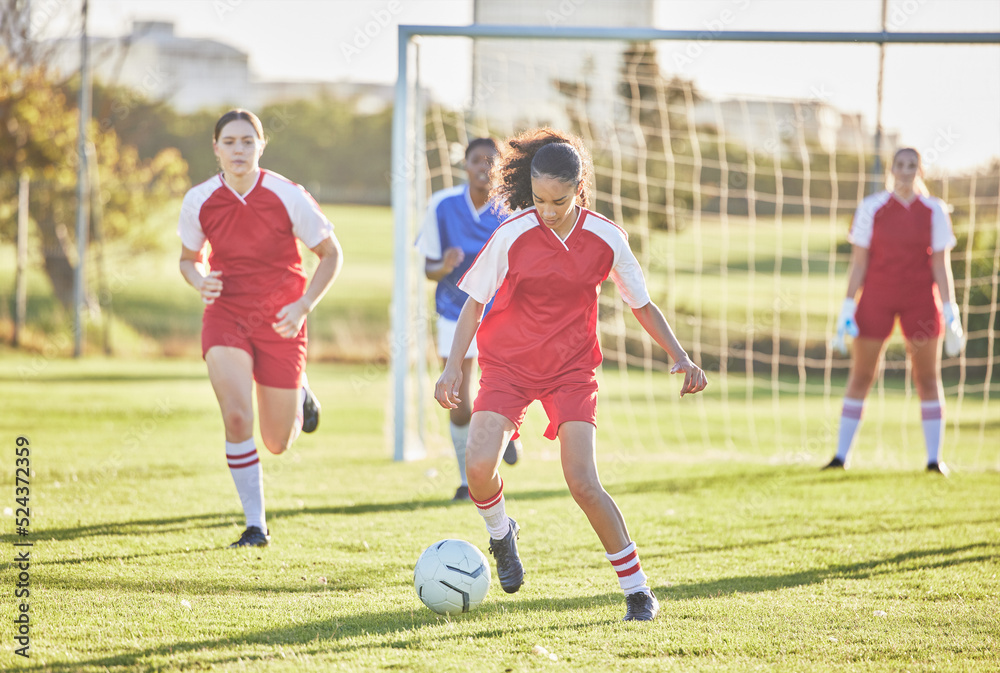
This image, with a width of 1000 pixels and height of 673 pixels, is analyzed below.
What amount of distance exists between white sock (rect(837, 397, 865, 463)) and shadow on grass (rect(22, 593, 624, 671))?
4167 mm

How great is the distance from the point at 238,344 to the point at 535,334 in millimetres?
1691

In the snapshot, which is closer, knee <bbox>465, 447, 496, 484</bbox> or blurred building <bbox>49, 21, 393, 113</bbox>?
knee <bbox>465, 447, 496, 484</bbox>

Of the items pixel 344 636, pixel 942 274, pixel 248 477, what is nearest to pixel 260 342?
pixel 248 477

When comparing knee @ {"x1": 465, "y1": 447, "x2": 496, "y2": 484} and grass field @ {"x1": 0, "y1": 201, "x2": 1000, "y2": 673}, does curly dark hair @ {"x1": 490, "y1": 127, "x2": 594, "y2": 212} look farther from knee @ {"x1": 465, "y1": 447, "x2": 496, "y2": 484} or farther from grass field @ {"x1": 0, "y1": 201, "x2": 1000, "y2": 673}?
grass field @ {"x1": 0, "y1": 201, "x2": 1000, "y2": 673}

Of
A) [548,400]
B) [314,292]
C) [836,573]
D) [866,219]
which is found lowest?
[836,573]

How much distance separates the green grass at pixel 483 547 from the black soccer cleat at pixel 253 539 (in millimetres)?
108

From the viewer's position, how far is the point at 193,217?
4.61 metres

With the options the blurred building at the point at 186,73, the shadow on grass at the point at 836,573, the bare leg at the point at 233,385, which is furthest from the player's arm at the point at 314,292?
the blurred building at the point at 186,73

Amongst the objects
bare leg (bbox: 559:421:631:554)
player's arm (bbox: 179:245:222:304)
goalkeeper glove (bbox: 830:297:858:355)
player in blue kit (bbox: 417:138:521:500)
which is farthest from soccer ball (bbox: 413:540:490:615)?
goalkeeper glove (bbox: 830:297:858:355)

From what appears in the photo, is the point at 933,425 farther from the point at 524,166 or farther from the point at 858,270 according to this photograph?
the point at 524,166

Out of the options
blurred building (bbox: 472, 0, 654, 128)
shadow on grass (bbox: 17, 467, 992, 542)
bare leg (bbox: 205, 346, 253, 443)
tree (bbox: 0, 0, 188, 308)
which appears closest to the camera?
bare leg (bbox: 205, 346, 253, 443)

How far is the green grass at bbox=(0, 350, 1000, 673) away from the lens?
3.19 metres

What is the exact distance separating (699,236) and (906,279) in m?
4.70

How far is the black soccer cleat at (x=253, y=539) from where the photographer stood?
15.1ft
